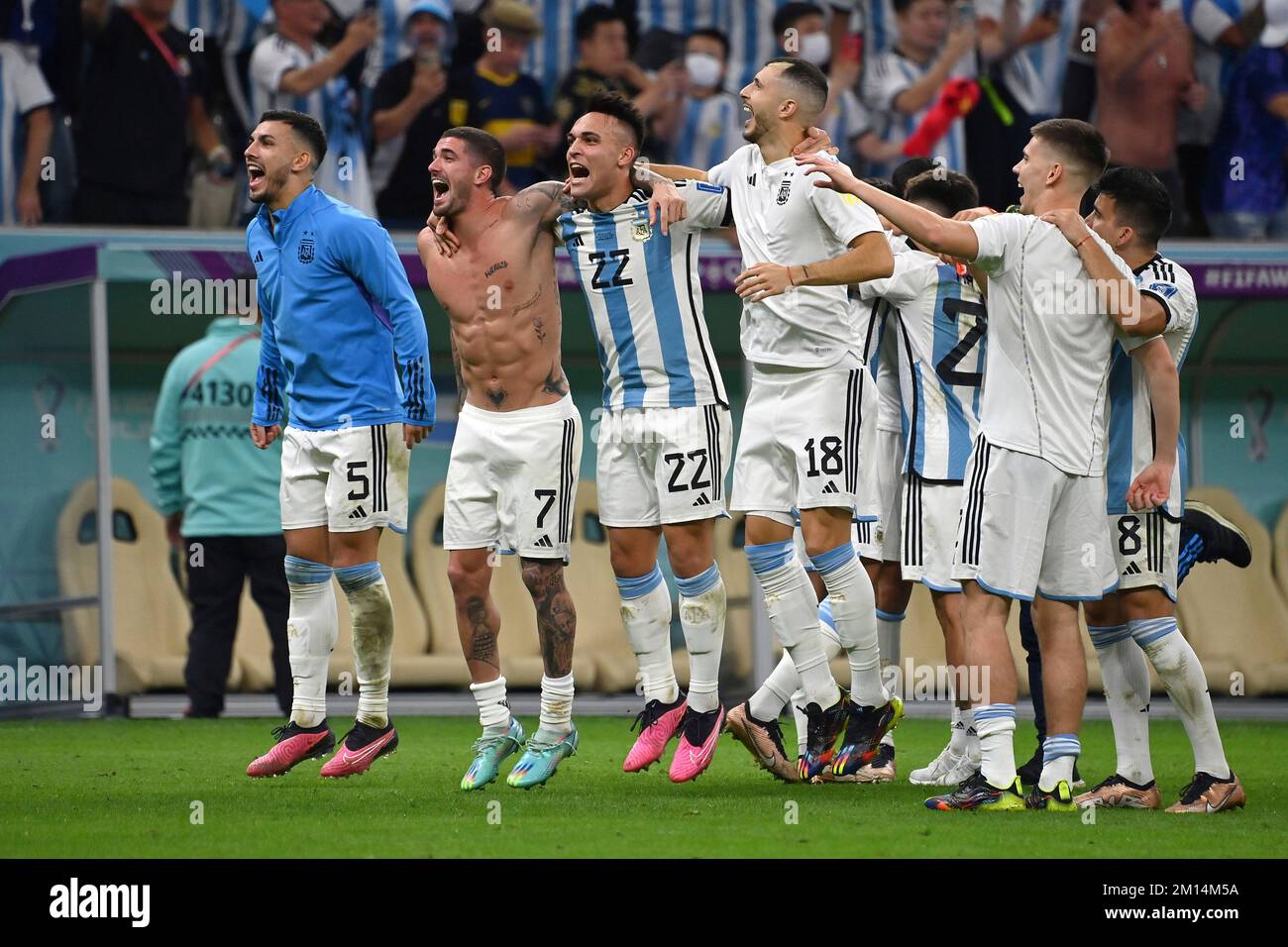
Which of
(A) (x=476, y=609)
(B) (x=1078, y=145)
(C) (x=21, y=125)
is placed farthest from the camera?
(C) (x=21, y=125)

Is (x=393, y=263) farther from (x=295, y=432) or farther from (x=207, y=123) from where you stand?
(x=207, y=123)

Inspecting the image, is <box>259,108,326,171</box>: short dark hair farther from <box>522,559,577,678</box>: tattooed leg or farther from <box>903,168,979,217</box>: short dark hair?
<box>903,168,979,217</box>: short dark hair

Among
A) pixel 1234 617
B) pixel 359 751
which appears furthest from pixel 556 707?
pixel 1234 617

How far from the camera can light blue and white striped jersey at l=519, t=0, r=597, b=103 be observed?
12.1m

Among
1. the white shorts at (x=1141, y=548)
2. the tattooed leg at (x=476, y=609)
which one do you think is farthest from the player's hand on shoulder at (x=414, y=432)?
the white shorts at (x=1141, y=548)

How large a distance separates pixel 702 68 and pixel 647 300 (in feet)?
19.5

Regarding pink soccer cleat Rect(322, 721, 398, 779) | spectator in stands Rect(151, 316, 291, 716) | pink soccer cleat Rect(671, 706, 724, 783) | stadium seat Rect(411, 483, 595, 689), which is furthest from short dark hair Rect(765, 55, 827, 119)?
stadium seat Rect(411, 483, 595, 689)

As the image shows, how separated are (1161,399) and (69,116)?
7783 millimetres

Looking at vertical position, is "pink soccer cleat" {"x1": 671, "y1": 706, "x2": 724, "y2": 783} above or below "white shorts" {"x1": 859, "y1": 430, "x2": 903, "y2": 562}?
below

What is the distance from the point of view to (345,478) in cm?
675

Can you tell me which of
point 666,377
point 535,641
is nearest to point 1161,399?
point 666,377

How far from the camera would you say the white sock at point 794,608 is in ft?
21.0

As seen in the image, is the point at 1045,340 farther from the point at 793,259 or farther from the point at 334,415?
the point at 334,415

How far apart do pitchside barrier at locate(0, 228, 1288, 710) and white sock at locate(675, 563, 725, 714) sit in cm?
356
